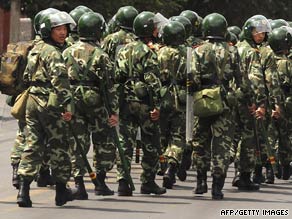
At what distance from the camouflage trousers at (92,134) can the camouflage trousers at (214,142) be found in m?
0.98

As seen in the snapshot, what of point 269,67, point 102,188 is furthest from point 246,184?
point 102,188

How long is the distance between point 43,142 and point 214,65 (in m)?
2.23

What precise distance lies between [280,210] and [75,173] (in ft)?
7.63

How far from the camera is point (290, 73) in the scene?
51.1ft

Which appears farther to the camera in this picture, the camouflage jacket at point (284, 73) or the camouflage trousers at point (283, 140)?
the camouflage trousers at point (283, 140)

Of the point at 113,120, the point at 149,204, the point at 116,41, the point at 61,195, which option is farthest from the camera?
the point at 116,41

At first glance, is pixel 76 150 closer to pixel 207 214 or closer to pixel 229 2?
pixel 207 214

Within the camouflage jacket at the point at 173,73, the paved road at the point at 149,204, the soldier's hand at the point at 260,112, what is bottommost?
the paved road at the point at 149,204

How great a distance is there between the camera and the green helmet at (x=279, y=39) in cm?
1536

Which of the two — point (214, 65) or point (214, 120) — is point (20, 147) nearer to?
point (214, 120)

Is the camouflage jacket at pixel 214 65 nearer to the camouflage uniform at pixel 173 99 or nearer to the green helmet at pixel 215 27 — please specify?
the green helmet at pixel 215 27

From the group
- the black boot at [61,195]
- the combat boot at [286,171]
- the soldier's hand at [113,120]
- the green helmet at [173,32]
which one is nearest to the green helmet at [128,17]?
the green helmet at [173,32]

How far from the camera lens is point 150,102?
44.3 ft

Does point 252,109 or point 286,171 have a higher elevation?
point 252,109
